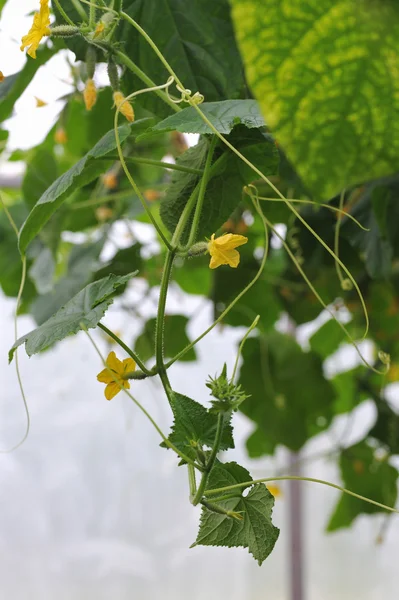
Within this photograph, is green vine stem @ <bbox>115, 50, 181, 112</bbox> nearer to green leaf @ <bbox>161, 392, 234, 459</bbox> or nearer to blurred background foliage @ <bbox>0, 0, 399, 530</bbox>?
blurred background foliage @ <bbox>0, 0, 399, 530</bbox>

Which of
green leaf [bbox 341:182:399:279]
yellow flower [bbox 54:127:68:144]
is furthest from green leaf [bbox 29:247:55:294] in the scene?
green leaf [bbox 341:182:399:279]

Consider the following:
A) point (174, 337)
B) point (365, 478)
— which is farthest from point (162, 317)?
point (365, 478)

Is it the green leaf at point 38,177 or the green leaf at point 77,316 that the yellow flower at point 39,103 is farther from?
the green leaf at point 77,316

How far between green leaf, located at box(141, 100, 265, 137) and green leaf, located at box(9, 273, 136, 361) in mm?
50

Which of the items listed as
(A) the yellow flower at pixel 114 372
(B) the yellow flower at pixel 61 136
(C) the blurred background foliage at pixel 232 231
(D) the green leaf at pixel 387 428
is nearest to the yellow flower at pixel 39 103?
(C) the blurred background foliage at pixel 232 231

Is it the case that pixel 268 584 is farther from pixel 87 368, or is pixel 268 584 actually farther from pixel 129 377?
pixel 129 377

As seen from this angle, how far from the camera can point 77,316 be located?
247 mm

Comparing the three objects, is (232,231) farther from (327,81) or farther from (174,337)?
(327,81)

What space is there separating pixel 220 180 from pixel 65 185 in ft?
→ 0.22

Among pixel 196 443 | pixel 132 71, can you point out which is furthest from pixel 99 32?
pixel 196 443

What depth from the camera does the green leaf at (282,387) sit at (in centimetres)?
65

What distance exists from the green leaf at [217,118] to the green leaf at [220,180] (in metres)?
0.03

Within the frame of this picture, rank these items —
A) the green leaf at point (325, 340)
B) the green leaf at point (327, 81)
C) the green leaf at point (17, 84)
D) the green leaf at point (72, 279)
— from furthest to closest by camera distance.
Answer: the green leaf at point (325, 340) < the green leaf at point (72, 279) < the green leaf at point (17, 84) < the green leaf at point (327, 81)

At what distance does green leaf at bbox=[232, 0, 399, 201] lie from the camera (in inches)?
5.9
